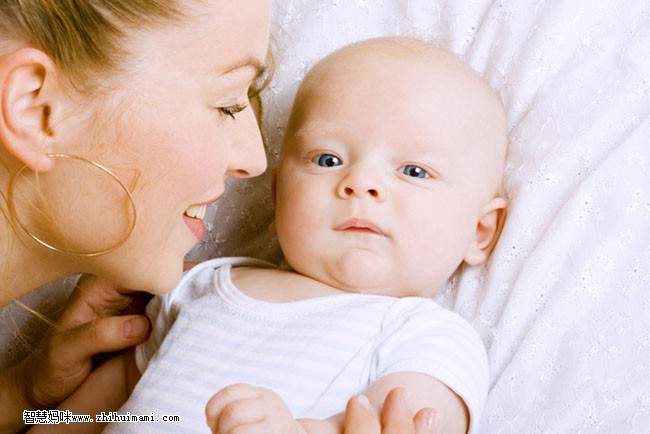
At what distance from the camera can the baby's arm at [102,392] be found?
165 centimetres

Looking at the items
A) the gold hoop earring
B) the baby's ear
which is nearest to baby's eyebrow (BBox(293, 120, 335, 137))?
the baby's ear

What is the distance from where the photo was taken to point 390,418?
1.20 m

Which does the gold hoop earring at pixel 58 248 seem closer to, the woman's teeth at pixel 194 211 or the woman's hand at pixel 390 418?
the woman's teeth at pixel 194 211

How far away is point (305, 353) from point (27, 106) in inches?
22.1

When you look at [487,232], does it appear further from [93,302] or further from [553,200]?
[93,302]

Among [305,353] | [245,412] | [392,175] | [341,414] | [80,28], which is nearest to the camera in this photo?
[245,412]

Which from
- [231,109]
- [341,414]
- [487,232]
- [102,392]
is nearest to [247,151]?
[231,109]

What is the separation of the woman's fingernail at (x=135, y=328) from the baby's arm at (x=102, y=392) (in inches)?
2.3

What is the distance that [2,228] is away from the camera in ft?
4.27

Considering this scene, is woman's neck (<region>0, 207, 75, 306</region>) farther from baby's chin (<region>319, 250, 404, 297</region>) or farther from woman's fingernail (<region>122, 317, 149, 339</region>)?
baby's chin (<region>319, 250, 404, 297</region>)

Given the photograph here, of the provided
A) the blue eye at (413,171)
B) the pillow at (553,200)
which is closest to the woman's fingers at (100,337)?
the pillow at (553,200)

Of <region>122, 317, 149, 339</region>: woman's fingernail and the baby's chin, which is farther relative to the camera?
<region>122, 317, 149, 339</region>: woman's fingernail

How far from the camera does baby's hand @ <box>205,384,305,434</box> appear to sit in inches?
40.2

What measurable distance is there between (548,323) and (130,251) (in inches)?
27.3
